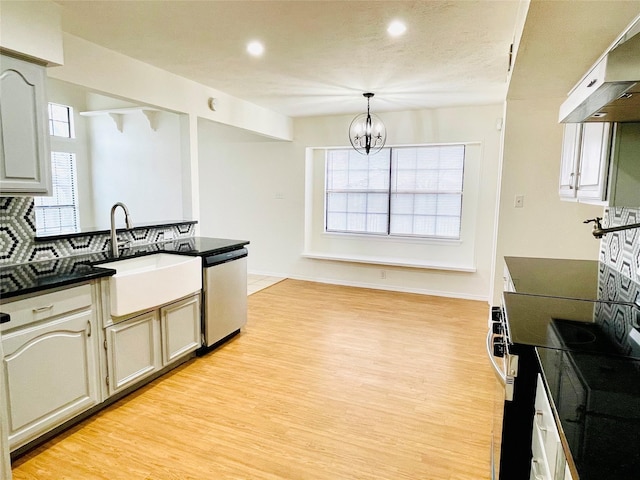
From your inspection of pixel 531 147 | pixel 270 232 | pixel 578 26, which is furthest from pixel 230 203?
pixel 578 26

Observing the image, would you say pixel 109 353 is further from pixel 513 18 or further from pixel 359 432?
pixel 513 18

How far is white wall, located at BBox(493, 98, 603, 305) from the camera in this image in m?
3.29

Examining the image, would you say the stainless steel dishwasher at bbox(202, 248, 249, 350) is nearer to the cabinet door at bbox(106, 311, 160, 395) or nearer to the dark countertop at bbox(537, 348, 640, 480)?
the cabinet door at bbox(106, 311, 160, 395)

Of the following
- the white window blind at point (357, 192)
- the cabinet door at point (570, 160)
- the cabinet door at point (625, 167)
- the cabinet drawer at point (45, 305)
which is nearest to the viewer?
the cabinet door at point (625, 167)

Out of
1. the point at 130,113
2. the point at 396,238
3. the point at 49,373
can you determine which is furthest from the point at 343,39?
the point at 130,113

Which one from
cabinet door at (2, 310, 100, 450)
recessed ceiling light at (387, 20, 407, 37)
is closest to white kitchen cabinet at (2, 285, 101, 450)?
cabinet door at (2, 310, 100, 450)

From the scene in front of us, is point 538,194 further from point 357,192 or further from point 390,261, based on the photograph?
point 357,192

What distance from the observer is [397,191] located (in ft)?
17.4

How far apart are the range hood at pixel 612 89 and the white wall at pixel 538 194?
1658 mm

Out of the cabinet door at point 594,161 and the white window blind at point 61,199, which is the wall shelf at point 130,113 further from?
the cabinet door at point 594,161

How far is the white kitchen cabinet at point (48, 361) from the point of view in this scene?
182 centimetres

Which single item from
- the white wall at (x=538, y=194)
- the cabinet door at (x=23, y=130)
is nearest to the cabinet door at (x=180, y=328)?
the cabinet door at (x=23, y=130)

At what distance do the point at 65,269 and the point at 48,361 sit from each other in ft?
1.80

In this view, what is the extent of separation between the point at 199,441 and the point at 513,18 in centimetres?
308
